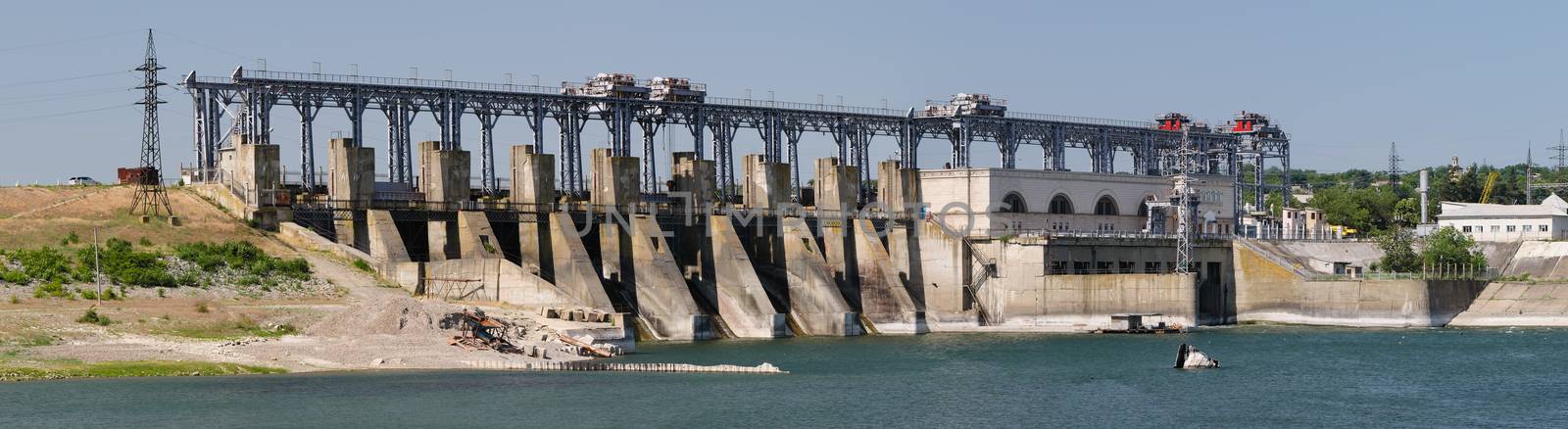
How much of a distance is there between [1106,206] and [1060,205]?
16.9ft

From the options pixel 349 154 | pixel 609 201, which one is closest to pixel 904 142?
pixel 609 201

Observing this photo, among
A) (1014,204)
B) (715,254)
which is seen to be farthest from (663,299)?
(1014,204)

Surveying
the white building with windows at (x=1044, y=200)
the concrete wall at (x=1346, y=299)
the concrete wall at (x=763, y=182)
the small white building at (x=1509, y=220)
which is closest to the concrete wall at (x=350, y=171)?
→ the concrete wall at (x=763, y=182)

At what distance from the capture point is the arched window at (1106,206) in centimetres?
13825

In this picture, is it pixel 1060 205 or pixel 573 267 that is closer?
pixel 573 267

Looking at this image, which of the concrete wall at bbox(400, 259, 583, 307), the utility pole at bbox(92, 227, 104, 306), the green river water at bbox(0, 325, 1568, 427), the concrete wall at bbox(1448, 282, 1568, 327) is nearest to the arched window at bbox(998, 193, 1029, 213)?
the concrete wall at bbox(1448, 282, 1568, 327)

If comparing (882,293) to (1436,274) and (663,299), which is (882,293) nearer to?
(663,299)

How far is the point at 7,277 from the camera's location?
277ft

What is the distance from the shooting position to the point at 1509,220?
489 feet

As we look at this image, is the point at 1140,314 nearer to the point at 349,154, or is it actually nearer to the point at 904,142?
the point at 904,142

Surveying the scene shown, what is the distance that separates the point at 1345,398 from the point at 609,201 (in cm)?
4839

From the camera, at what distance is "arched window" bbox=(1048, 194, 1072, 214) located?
13488 cm

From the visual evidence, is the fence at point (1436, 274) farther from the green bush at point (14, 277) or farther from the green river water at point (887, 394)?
the green bush at point (14, 277)

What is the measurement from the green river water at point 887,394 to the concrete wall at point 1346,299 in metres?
18.4
